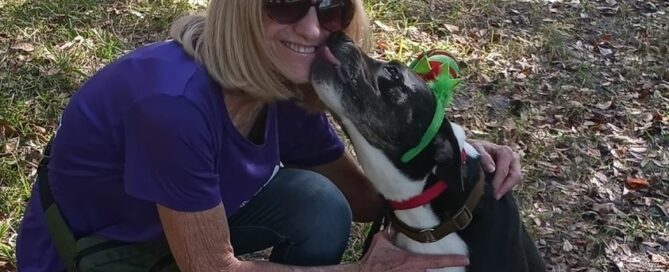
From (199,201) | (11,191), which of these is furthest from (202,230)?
(11,191)

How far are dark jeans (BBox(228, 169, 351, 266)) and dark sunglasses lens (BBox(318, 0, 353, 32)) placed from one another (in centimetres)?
64

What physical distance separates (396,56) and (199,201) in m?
2.92

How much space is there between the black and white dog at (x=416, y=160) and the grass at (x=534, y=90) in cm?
106

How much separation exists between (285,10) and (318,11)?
5.0 inches

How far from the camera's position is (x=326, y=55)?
2.47 m

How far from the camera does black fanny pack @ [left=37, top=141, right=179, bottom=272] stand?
2.50 metres

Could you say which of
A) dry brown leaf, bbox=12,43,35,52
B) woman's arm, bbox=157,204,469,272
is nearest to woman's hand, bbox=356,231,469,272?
woman's arm, bbox=157,204,469,272

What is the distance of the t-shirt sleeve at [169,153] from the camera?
2197 millimetres

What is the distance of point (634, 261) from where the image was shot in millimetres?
3875

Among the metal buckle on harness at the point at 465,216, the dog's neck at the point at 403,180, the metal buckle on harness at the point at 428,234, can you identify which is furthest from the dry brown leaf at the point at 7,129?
the metal buckle on harness at the point at 465,216

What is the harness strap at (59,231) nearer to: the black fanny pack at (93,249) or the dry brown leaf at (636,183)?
the black fanny pack at (93,249)

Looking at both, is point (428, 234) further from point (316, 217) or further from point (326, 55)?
point (326, 55)

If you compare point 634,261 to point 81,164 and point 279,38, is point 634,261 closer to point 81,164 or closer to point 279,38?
point 279,38

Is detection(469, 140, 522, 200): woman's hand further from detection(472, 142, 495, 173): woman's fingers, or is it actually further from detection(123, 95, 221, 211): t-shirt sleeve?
detection(123, 95, 221, 211): t-shirt sleeve
